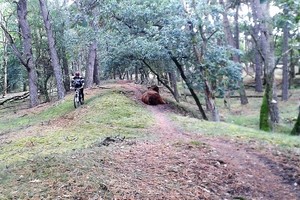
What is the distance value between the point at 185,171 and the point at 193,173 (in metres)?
0.16

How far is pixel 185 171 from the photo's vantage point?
25.9 feet

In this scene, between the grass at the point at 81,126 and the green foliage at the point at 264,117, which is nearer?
the grass at the point at 81,126

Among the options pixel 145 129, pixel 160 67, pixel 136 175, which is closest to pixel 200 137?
pixel 145 129

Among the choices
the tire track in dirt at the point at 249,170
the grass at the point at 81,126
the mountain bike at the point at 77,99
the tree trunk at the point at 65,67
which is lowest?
the tire track in dirt at the point at 249,170

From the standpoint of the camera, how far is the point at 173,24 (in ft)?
56.5

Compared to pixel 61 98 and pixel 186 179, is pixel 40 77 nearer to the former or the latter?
pixel 61 98

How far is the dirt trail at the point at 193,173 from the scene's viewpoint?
22.2ft

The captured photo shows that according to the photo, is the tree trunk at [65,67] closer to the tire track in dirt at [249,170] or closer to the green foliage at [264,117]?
the green foliage at [264,117]

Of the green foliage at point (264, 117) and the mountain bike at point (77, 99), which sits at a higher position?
the mountain bike at point (77, 99)

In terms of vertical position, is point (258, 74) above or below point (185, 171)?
above

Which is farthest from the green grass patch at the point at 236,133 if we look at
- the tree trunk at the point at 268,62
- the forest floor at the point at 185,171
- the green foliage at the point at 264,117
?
the tree trunk at the point at 268,62

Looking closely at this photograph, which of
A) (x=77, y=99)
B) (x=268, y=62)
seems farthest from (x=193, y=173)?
(x=77, y=99)

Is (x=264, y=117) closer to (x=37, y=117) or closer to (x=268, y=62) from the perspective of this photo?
(x=268, y=62)

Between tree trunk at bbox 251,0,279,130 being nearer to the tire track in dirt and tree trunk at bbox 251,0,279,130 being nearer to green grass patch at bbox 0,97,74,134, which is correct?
the tire track in dirt
